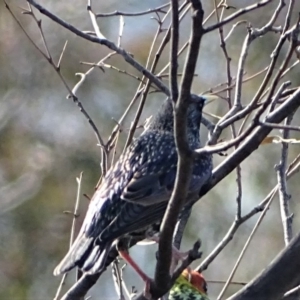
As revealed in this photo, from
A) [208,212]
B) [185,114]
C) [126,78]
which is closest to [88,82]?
[126,78]

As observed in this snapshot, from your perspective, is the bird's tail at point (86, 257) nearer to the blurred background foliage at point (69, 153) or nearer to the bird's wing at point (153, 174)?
the bird's wing at point (153, 174)

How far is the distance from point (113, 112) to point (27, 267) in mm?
1969

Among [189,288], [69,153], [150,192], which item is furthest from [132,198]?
[69,153]

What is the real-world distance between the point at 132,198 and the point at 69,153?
20.9 feet

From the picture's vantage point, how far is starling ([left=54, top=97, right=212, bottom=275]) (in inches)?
124

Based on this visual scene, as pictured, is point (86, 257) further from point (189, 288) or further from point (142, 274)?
point (189, 288)

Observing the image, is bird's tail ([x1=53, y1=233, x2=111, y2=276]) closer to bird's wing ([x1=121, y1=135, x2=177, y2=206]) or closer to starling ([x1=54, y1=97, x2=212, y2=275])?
starling ([x1=54, y1=97, x2=212, y2=275])

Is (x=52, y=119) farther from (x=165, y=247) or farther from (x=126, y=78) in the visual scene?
(x=165, y=247)

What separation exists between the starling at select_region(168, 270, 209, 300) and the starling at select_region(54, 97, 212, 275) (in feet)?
Answer: 0.85

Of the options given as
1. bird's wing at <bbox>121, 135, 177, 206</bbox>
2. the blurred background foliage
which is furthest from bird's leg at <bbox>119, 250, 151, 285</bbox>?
the blurred background foliage

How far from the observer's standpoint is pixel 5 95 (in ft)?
32.4

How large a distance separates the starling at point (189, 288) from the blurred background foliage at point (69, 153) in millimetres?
5507

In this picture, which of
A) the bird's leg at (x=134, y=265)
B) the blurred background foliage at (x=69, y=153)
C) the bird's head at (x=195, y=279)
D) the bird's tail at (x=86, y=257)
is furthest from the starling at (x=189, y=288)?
the blurred background foliage at (x=69, y=153)

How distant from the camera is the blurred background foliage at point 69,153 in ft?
30.1
